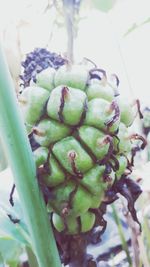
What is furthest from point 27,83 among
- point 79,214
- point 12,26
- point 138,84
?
point 138,84

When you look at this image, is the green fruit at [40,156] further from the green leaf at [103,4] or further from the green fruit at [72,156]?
the green leaf at [103,4]

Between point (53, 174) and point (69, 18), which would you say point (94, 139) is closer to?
point (53, 174)

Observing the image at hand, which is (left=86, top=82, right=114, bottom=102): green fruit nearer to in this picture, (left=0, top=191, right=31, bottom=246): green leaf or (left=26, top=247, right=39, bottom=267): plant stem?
(left=0, top=191, right=31, bottom=246): green leaf

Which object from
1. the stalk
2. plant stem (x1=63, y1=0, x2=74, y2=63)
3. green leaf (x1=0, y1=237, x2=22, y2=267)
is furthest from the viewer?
plant stem (x1=63, y1=0, x2=74, y2=63)

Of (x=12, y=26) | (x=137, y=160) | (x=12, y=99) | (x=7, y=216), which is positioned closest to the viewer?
(x=12, y=99)

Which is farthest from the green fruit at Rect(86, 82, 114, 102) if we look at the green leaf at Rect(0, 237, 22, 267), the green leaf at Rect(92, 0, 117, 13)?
the green leaf at Rect(92, 0, 117, 13)

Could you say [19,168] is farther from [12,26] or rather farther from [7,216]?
[12,26]
